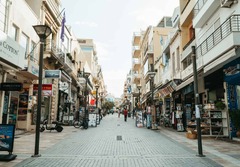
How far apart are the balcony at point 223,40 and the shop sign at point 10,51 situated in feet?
33.7

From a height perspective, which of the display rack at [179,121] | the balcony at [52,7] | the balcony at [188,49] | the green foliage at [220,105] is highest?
the balcony at [52,7]

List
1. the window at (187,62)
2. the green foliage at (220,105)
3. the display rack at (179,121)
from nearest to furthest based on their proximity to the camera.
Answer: the green foliage at (220,105), the display rack at (179,121), the window at (187,62)

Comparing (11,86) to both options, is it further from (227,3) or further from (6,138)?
(227,3)

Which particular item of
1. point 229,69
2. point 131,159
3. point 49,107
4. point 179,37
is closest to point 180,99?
point 179,37

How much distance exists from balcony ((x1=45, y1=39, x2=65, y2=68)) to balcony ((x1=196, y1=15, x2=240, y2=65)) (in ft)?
39.3

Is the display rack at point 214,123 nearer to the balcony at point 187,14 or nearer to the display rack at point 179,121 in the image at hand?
the display rack at point 179,121

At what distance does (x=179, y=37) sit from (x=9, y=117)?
49.0ft

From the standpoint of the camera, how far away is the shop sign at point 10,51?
1014 cm

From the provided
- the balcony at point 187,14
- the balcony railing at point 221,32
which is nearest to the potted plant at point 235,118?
the balcony railing at point 221,32

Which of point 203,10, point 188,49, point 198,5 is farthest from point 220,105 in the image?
point 198,5

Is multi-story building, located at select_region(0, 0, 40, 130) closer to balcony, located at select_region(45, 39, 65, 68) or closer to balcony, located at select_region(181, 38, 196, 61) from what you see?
balcony, located at select_region(45, 39, 65, 68)

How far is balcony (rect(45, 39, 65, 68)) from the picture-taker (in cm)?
1852

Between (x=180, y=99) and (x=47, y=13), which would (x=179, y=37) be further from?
(x=47, y=13)

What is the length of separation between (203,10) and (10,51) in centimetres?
1145
